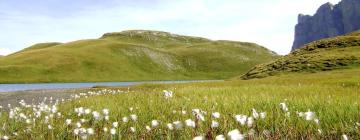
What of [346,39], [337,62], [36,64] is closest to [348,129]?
[337,62]

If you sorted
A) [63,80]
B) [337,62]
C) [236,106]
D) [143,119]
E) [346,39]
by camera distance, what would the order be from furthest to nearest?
[63,80] < [346,39] < [337,62] < [236,106] < [143,119]

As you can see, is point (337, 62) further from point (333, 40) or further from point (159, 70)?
point (159, 70)

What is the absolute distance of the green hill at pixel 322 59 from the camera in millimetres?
73188

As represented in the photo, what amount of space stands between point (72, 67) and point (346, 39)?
110477 mm

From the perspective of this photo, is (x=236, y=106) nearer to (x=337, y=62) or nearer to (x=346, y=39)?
(x=337, y=62)

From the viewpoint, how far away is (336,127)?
261 inches

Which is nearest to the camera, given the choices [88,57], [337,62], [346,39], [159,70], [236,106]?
[236,106]

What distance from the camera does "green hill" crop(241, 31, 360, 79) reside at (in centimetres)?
7319

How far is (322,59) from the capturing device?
3098 inches

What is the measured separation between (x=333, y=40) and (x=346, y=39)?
3.75 meters

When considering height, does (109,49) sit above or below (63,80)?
above

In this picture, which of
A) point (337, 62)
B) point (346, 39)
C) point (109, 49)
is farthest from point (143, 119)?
point (109, 49)

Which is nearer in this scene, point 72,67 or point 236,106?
point 236,106

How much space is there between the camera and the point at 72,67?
16812cm
